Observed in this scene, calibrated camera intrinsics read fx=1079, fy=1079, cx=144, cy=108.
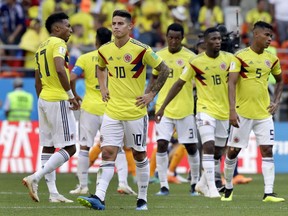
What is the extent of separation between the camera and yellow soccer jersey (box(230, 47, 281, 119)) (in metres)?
16.3

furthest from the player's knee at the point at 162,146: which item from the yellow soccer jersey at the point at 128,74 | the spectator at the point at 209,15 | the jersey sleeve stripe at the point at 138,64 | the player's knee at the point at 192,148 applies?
the spectator at the point at 209,15

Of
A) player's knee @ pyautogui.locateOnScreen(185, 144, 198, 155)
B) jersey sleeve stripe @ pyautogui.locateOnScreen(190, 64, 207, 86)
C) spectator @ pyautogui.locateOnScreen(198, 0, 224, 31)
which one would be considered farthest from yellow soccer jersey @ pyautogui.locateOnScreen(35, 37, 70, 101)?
spectator @ pyautogui.locateOnScreen(198, 0, 224, 31)

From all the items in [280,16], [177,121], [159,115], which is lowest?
[177,121]

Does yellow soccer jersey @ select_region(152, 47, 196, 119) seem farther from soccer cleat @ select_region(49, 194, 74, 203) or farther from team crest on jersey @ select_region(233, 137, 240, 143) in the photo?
soccer cleat @ select_region(49, 194, 74, 203)

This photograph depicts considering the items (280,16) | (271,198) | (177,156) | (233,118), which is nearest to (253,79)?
(233,118)

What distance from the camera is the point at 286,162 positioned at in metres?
25.9

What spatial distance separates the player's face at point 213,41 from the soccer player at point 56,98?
2534 mm

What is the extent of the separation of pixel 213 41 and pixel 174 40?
1.10 m

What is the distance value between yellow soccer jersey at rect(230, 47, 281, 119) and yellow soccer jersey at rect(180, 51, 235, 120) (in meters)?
0.93

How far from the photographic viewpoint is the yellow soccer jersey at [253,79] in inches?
643

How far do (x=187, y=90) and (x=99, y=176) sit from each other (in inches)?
184

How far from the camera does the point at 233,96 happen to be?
631 inches

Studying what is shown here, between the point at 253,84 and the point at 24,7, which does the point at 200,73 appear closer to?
the point at 253,84

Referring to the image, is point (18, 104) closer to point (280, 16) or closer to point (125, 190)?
point (125, 190)
